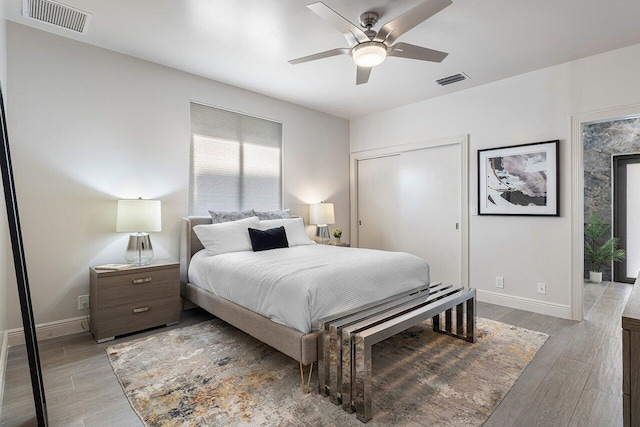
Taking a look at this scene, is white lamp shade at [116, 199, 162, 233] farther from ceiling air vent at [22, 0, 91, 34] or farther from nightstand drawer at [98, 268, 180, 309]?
ceiling air vent at [22, 0, 91, 34]

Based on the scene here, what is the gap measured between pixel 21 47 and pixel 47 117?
582mm

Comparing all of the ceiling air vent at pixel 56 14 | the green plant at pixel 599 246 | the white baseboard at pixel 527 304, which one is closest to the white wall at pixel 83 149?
the ceiling air vent at pixel 56 14

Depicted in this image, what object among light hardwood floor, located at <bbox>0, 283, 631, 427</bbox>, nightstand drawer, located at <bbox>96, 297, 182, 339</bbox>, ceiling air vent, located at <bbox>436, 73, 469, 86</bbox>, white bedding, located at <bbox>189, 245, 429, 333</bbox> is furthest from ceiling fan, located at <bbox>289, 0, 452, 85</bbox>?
nightstand drawer, located at <bbox>96, 297, 182, 339</bbox>

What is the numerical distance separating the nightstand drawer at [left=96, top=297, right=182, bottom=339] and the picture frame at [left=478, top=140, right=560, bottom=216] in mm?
3682

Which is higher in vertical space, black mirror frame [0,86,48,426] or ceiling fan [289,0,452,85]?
ceiling fan [289,0,452,85]

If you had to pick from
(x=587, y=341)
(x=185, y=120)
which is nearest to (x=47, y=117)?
(x=185, y=120)

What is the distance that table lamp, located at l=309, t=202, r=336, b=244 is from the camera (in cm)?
464

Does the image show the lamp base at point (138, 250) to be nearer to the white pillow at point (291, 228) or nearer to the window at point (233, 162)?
the window at point (233, 162)

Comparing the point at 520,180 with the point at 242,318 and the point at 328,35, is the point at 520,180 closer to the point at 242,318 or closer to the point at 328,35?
the point at 328,35

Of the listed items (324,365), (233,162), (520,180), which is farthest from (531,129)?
(233,162)

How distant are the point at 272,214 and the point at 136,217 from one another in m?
1.63

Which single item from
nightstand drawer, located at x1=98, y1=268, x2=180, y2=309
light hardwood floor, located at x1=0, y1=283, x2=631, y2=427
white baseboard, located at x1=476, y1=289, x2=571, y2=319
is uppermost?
nightstand drawer, located at x1=98, y1=268, x2=180, y2=309

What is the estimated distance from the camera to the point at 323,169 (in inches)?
201

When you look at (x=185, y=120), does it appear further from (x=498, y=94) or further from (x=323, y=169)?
(x=498, y=94)
